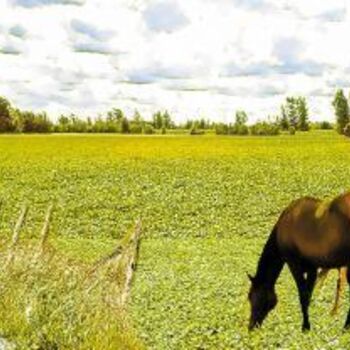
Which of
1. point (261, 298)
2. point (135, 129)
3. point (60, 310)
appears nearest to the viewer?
point (261, 298)

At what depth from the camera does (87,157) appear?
88812mm

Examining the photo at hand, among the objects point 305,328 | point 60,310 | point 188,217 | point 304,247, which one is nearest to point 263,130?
point 188,217

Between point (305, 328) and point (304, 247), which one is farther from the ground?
point (304, 247)

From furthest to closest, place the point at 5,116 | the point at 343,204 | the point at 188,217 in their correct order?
the point at 5,116, the point at 188,217, the point at 343,204

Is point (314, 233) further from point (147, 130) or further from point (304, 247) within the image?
point (147, 130)

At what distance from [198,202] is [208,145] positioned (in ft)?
188

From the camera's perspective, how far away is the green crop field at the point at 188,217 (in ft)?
54.1

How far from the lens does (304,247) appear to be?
41.4 ft

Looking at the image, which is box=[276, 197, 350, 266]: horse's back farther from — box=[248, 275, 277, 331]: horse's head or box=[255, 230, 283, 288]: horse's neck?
box=[248, 275, 277, 331]: horse's head

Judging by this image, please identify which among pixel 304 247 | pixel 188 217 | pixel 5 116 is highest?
pixel 304 247

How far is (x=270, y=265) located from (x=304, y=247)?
71 cm

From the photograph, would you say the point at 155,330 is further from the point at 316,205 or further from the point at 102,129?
the point at 102,129

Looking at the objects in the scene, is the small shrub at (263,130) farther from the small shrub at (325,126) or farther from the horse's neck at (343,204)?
the horse's neck at (343,204)

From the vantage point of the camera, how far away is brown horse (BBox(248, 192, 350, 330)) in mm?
12188
